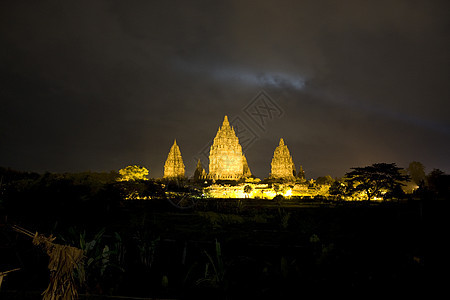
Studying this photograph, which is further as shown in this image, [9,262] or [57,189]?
[57,189]

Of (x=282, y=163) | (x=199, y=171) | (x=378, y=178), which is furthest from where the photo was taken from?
(x=199, y=171)

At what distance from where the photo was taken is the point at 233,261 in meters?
8.04

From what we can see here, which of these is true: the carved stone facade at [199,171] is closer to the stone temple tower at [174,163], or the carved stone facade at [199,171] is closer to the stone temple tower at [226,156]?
the stone temple tower at [226,156]

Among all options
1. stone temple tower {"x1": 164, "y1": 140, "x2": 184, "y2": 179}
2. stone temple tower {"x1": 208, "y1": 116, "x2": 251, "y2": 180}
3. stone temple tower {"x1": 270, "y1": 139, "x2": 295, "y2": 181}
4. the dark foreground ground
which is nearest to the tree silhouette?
the dark foreground ground

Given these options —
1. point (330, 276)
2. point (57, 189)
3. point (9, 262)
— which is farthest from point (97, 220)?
point (330, 276)

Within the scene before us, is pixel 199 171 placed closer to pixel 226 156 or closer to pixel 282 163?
pixel 226 156

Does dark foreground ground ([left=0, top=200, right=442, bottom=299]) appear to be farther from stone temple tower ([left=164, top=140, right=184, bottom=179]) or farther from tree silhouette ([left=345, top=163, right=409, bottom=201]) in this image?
stone temple tower ([left=164, top=140, right=184, bottom=179])

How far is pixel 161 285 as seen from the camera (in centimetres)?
673

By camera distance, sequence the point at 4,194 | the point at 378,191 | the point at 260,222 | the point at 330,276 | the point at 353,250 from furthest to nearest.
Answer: the point at 378,191
the point at 260,222
the point at 4,194
the point at 353,250
the point at 330,276

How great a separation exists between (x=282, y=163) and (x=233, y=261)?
312 feet

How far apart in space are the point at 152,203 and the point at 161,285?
14.3 m

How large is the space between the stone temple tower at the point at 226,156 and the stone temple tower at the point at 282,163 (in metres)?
11.5

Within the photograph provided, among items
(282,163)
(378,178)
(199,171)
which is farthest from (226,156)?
(378,178)

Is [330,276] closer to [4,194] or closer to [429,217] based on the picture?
[429,217]
